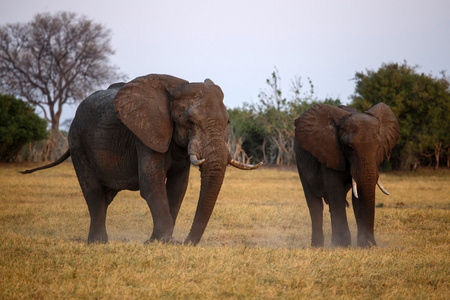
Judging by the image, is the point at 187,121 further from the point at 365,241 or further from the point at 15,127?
the point at 15,127

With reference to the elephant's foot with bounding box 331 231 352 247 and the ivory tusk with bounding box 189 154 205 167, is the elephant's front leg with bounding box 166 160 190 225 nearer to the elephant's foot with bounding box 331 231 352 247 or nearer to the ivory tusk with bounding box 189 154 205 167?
the ivory tusk with bounding box 189 154 205 167

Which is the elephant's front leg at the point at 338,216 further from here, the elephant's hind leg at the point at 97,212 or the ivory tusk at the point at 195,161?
the elephant's hind leg at the point at 97,212

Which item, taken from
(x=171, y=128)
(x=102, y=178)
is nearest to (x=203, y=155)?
(x=171, y=128)

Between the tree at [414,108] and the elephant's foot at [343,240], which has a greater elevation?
the tree at [414,108]

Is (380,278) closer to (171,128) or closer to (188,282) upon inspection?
(188,282)

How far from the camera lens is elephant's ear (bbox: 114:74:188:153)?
26.7 feet

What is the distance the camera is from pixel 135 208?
1382 cm

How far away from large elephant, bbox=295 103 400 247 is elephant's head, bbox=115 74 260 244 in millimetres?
1717

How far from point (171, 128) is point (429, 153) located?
25.2m

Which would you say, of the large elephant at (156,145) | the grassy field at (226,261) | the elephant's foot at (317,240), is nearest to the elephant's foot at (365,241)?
the grassy field at (226,261)

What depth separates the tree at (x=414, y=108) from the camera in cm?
2897

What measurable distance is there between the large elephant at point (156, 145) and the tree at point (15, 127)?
2165 cm

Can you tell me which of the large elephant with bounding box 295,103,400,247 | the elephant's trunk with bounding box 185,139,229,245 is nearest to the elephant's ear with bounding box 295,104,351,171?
the large elephant with bounding box 295,103,400,247

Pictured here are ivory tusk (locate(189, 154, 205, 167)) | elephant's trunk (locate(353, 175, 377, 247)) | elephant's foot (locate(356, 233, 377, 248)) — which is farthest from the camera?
elephant's foot (locate(356, 233, 377, 248))
